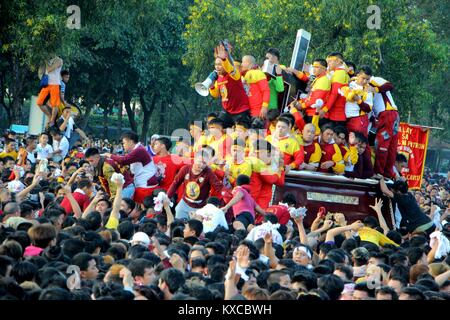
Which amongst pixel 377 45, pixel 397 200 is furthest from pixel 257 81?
pixel 377 45

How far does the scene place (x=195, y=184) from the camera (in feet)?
46.4

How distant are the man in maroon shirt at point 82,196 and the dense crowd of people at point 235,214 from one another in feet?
0.07

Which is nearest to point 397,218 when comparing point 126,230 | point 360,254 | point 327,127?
point 327,127

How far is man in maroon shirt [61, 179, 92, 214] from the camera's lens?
13.6 meters

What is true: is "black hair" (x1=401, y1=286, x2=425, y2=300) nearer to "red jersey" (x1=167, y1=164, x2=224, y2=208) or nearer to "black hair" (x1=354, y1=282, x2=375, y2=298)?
"black hair" (x1=354, y1=282, x2=375, y2=298)

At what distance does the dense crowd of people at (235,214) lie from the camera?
880 cm

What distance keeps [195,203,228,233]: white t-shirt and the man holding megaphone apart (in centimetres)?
272

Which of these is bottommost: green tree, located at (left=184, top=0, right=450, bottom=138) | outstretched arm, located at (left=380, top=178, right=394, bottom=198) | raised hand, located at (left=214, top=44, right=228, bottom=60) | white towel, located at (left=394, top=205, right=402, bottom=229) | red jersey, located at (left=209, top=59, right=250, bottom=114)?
white towel, located at (left=394, top=205, right=402, bottom=229)

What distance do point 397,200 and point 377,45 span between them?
14925 mm

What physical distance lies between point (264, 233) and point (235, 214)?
77.6 inches

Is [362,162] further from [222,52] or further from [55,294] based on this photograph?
[55,294]

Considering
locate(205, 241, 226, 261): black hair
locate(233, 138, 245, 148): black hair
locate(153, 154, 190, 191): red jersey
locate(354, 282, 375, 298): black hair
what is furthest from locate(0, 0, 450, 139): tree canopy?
locate(354, 282, 375, 298): black hair
